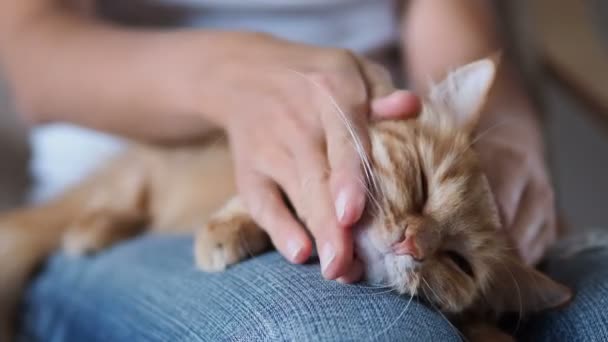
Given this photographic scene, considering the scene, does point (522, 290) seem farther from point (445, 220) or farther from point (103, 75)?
point (103, 75)

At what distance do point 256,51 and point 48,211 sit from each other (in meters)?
0.72

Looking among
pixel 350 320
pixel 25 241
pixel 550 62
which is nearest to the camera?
pixel 350 320

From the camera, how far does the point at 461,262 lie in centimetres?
104

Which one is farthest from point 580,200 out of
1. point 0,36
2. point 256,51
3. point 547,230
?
point 0,36

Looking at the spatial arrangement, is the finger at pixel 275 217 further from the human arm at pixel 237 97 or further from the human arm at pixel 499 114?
the human arm at pixel 499 114

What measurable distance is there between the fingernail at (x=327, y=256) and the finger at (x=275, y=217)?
0.05 meters

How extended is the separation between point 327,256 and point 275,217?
0.10m

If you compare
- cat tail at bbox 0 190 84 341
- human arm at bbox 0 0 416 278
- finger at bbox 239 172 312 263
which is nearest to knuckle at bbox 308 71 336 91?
human arm at bbox 0 0 416 278

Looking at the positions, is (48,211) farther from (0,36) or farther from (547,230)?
(547,230)

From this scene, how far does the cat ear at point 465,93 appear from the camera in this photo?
3.41 feet

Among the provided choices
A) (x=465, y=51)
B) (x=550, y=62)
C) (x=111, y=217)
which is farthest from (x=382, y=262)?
(x=550, y=62)

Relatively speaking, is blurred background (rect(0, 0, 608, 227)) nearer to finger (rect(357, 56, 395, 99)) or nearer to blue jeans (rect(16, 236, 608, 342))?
blue jeans (rect(16, 236, 608, 342))

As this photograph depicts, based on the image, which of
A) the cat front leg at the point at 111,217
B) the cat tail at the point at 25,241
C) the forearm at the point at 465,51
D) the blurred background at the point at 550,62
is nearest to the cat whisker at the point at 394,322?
the forearm at the point at 465,51

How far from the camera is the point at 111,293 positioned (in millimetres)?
1093
